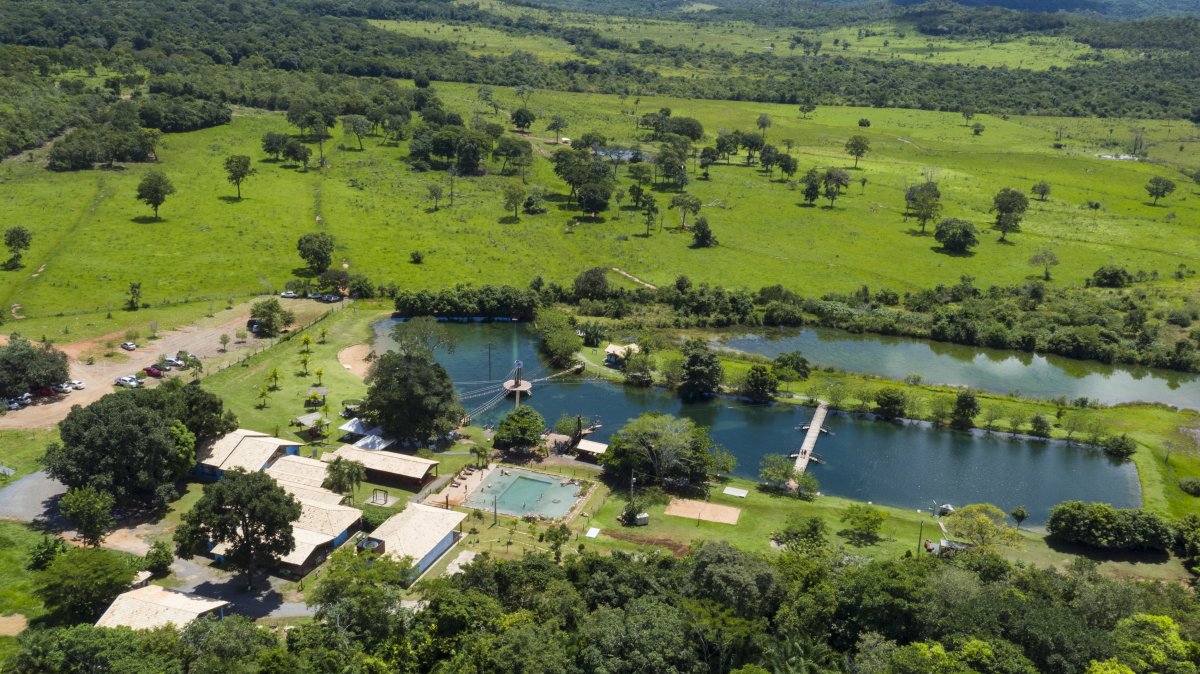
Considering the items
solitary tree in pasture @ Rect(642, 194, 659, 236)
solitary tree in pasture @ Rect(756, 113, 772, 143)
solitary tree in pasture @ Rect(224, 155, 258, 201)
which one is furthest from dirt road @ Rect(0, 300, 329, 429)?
solitary tree in pasture @ Rect(756, 113, 772, 143)

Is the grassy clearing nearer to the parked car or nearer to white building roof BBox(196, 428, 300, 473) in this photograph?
the parked car

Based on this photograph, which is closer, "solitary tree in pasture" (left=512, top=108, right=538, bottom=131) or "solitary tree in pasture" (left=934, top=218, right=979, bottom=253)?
"solitary tree in pasture" (left=934, top=218, right=979, bottom=253)

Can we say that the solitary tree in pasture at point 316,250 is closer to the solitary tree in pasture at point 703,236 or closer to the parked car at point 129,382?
the parked car at point 129,382

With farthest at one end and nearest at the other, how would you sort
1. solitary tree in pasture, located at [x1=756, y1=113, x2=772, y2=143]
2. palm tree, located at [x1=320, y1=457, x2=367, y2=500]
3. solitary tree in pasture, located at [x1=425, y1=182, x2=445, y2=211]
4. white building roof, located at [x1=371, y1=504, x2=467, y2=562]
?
1. solitary tree in pasture, located at [x1=756, y1=113, x2=772, y2=143]
2. solitary tree in pasture, located at [x1=425, y1=182, x2=445, y2=211]
3. palm tree, located at [x1=320, y1=457, x2=367, y2=500]
4. white building roof, located at [x1=371, y1=504, x2=467, y2=562]

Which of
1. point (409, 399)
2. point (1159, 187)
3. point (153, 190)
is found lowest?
point (409, 399)

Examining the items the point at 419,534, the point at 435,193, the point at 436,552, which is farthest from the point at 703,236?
the point at 436,552

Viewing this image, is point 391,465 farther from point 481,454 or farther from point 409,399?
point 481,454
